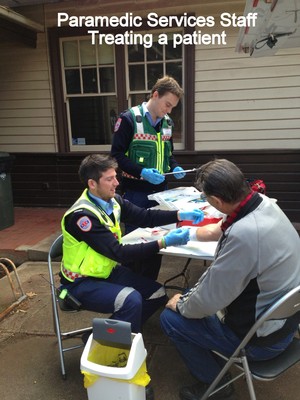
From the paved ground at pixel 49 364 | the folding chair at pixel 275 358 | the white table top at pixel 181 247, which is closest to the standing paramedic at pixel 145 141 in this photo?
the white table top at pixel 181 247

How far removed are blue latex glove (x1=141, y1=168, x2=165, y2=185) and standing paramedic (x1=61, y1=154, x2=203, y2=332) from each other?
0.60m

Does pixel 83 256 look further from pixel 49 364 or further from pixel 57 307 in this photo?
pixel 49 364

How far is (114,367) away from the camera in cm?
171

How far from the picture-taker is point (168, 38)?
5.27 m

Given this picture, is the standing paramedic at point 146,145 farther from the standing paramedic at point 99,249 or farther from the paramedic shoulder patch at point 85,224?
the paramedic shoulder patch at point 85,224

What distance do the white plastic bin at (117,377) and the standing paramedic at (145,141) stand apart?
127 cm

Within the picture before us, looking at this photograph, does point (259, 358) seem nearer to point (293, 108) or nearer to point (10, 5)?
point (293, 108)

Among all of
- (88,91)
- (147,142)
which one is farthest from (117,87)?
(147,142)

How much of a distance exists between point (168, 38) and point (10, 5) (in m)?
2.22

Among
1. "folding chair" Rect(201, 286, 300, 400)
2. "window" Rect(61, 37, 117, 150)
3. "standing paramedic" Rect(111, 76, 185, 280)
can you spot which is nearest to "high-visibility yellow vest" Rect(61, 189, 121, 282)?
"standing paramedic" Rect(111, 76, 185, 280)

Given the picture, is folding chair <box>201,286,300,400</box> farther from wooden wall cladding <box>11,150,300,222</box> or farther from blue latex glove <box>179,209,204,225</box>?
wooden wall cladding <box>11,150,300,222</box>

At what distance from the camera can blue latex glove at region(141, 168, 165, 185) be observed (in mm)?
2756

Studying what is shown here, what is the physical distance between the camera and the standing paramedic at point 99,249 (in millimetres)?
2002

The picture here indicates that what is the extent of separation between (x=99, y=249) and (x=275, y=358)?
3.44ft
